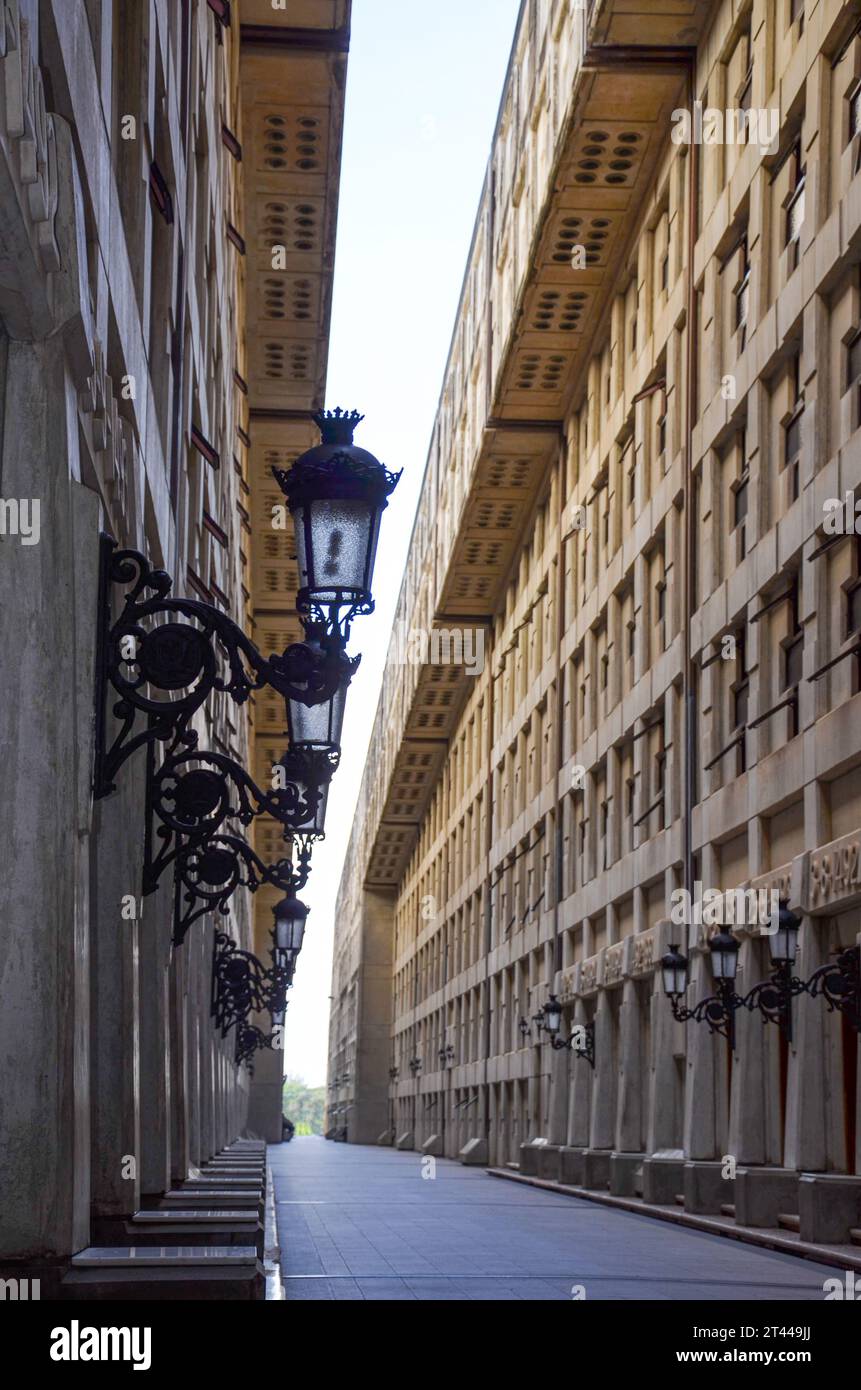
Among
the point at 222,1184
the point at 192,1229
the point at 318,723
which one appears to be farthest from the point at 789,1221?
the point at 192,1229

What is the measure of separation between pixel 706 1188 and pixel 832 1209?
5836mm

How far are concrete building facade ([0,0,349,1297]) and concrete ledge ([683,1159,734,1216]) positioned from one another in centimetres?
746

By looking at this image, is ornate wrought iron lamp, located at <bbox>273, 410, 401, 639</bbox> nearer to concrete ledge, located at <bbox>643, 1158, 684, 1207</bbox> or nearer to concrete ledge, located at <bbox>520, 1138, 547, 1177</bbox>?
concrete ledge, located at <bbox>643, 1158, 684, 1207</bbox>

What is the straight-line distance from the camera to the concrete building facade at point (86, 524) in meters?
6.19

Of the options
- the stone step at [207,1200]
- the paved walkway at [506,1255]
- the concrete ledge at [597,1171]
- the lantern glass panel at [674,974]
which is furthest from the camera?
the concrete ledge at [597,1171]

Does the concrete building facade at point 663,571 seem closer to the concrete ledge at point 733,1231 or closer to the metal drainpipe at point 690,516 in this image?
the metal drainpipe at point 690,516

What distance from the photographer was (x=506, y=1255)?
627 inches

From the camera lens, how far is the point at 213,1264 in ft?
21.8

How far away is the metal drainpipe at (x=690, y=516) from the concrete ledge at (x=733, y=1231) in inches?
167

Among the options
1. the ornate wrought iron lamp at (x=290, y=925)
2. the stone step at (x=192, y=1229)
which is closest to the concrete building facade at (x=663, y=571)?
the ornate wrought iron lamp at (x=290, y=925)

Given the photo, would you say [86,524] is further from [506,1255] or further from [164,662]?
[506,1255]

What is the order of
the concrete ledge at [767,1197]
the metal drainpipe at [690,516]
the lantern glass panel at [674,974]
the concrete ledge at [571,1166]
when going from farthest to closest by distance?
the concrete ledge at [571,1166] → the metal drainpipe at [690,516] → the lantern glass panel at [674,974] → the concrete ledge at [767,1197]

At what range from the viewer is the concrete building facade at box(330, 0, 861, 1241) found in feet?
64.6

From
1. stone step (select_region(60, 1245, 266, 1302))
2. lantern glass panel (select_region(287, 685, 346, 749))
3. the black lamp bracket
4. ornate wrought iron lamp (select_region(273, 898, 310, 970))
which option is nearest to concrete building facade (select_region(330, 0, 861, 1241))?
ornate wrought iron lamp (select_region(273, 898, 310, 970))
